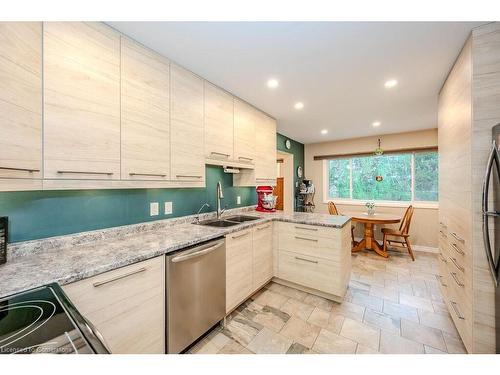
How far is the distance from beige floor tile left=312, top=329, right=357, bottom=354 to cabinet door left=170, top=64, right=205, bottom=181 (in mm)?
1720

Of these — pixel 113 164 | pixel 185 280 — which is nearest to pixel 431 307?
pixel 185 280

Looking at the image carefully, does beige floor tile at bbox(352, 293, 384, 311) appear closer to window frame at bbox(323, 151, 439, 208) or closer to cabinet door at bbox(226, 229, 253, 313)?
cabinet door at bbox(226, 229, 253, 313)

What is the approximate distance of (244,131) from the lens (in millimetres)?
2504

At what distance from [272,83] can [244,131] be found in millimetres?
635

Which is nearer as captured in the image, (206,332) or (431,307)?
(206,332)

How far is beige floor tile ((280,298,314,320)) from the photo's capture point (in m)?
1.95

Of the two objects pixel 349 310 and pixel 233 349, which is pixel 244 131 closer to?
pixel 233 349

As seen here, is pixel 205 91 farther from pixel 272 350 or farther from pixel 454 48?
pixel 272 350

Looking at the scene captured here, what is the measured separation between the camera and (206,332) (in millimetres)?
1663

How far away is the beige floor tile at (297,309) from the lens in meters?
1.95

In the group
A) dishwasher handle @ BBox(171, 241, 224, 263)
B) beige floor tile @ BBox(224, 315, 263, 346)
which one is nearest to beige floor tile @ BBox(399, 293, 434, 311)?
beige floor tile @ BBox(224, 315, 263, 346)

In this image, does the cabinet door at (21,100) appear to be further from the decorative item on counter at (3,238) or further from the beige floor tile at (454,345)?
the beige floor tile at (454,345)

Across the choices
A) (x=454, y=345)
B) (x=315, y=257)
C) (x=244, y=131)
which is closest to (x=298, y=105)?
(x=244, y=131)
